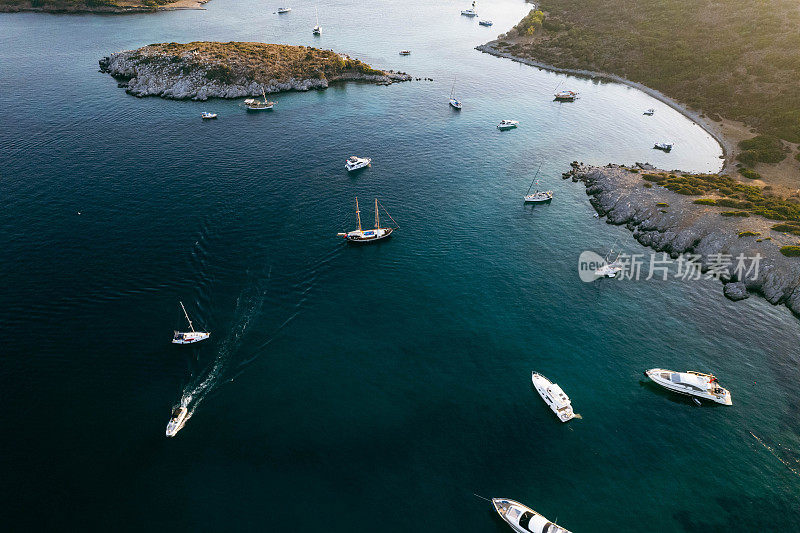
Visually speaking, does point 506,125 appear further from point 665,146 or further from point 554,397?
point 554,397

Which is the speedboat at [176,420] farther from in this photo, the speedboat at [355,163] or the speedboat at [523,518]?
the speedboat at [355,163]

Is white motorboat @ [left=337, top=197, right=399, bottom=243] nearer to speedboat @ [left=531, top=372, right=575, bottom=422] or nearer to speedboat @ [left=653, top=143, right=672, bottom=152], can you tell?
speedboat @ [left=531, top=372, right=575, bottom=422]

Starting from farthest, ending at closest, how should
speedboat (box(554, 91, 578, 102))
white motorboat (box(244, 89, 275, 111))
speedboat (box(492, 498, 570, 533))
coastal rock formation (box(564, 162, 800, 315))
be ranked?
speedboat (box(554, 91, 578, 102)) < white motorboat (box(244, 89, 275, 111)) < coastal rock formation (box(564, 162, 800, 315)) < speedboat (box(492, 498, 570, 533))

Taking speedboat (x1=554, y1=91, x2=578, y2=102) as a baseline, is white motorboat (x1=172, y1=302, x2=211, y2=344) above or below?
below

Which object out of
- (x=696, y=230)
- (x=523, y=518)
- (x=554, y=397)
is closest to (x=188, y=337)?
(x=523, y=518)

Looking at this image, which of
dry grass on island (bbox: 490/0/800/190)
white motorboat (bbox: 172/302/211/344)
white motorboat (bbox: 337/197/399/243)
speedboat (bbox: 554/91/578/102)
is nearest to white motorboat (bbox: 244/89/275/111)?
white motorboat (bbox: 337/197/399/243)
